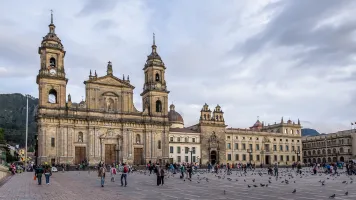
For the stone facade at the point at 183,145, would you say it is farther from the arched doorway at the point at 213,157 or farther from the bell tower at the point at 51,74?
the bell tower at the point at 51,74

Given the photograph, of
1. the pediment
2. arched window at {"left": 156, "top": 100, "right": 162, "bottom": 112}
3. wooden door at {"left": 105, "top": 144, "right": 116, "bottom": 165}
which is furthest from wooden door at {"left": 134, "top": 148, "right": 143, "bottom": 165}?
the pediment

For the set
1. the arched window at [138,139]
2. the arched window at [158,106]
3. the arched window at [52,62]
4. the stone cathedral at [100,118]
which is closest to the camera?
the stone cathedral at [100,118]

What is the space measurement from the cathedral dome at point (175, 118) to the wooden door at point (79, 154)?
104ft

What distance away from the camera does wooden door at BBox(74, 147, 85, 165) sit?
67.6 m

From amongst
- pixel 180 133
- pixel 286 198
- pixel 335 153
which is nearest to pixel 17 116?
pixel 180 133

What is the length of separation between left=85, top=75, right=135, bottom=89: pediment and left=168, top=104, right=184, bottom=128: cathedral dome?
24.8 meters

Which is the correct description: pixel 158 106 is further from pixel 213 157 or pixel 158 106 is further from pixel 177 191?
pixel 177 191

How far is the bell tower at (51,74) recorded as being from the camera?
6606 centimetres

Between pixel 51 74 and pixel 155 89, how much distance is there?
65.1 feet

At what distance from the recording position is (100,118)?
232 feet

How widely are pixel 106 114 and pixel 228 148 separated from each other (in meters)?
32.3

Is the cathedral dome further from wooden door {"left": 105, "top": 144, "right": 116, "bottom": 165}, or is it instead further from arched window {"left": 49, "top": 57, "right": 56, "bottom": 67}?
arched window {"left": 49, "top": 57, "right": 56, "bottom": 67}

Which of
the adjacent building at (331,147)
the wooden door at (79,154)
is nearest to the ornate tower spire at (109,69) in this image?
the wooden door at (79,154)

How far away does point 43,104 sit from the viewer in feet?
215
